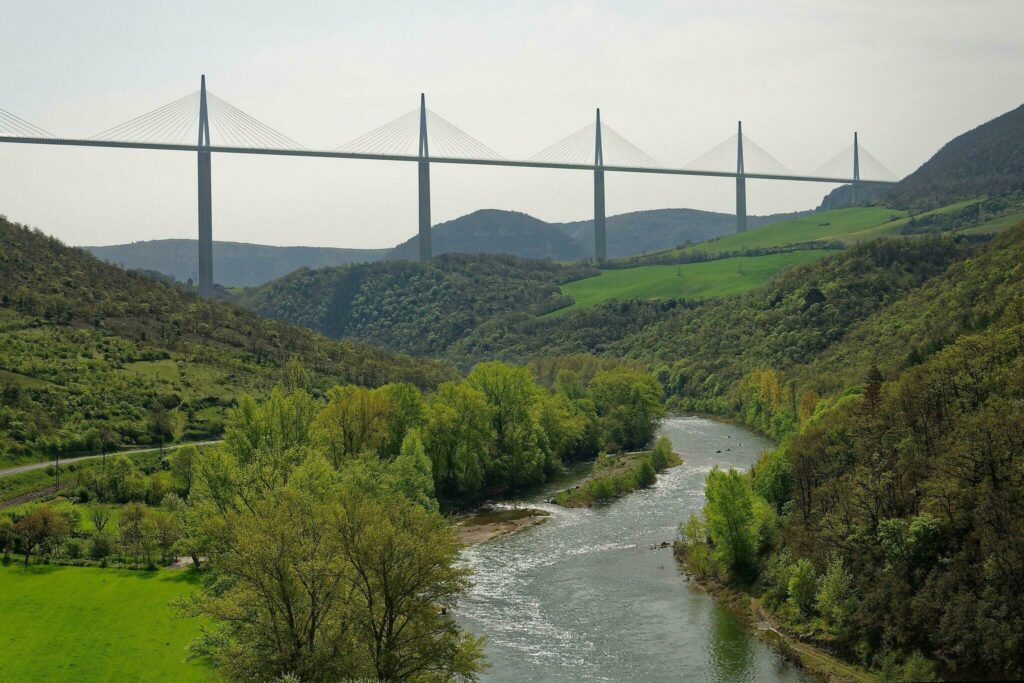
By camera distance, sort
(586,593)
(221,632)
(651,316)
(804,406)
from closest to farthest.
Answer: (221,632), (586,593), (804,406), (651,316)

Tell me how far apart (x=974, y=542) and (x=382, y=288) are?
11357 centimetres

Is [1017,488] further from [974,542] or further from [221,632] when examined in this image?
[221,632]

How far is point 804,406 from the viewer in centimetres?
5456

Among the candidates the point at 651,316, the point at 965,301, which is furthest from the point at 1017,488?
the point at 651,316

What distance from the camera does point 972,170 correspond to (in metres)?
153

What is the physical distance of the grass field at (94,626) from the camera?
2503 cm

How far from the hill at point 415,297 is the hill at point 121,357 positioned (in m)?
43.5

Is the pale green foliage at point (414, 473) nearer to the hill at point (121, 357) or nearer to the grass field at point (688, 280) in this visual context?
the hill at point (121, 357)

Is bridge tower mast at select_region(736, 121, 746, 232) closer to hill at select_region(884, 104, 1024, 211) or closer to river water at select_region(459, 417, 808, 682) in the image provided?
hill at select_region(884, 104, 1024, 211)

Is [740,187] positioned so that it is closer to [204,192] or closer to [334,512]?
[204,192]

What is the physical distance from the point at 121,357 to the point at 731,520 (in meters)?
35.9

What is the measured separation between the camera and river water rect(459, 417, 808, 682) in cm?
2666

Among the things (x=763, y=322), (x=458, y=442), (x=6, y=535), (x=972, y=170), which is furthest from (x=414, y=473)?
(x=972, y=170)

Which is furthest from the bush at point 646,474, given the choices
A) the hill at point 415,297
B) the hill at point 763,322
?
the hill at point 415,297
